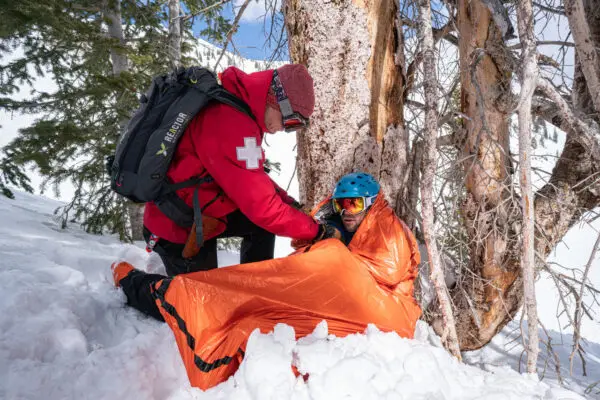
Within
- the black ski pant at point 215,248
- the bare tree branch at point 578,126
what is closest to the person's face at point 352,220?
the black ski pant at point 215,248

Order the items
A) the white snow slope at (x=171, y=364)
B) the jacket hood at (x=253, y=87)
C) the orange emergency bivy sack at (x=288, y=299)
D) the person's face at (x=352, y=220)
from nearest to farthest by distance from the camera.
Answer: the white snow slope at (x=171, y=364) → the orange emergency bivy sack at (x=288, y=299) → the jacket hood at (x=253, y=87) → the person's face at (x=352, y=220)

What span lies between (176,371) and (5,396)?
2.28 ft

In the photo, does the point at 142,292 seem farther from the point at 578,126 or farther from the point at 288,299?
the point at 578,126

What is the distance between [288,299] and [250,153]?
0.83m

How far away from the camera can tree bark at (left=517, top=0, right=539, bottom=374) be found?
189 cm

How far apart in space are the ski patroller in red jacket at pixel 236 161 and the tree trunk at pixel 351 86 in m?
0.51

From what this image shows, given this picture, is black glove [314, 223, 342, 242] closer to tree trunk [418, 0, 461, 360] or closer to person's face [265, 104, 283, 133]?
tree trunk [418, 0, 461, 360]

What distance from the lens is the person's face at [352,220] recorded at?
2.52 m

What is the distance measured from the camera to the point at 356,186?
2338 mm

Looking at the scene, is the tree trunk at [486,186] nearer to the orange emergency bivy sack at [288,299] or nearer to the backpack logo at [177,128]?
the orange emergency bivy sack at [288,299]

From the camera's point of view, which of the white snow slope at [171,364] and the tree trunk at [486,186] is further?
the tree trunk at [486,186]

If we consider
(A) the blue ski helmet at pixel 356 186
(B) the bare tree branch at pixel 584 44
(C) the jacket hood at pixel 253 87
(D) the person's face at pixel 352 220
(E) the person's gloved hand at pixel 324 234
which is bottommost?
(E) the person's gloved hand at pixel 324 234

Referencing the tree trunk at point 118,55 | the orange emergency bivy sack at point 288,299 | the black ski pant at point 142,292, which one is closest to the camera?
the orange emergency bivy sack at point 288,299

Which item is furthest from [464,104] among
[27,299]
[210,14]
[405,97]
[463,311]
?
[210,14]
